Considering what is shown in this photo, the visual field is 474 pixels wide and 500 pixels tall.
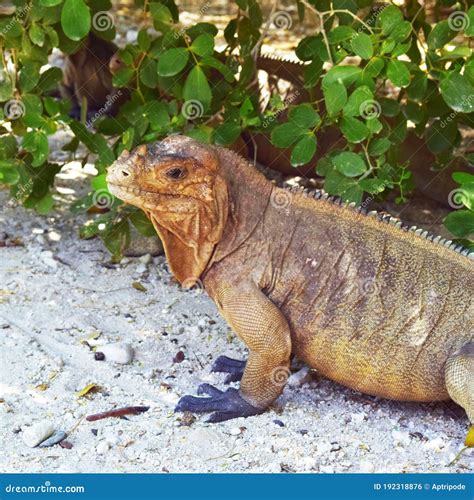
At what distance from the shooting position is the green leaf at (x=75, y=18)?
520 cm

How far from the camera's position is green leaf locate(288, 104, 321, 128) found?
5453 mm

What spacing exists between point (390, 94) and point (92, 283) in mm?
4031

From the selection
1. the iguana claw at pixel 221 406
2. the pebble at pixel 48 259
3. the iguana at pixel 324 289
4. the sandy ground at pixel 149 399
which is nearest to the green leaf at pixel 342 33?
the iguana at pixel 324 289

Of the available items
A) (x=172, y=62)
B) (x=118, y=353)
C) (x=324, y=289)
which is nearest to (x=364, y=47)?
(x=172, y=62)

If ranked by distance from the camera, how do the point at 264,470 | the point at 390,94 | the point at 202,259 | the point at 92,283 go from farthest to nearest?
the point at 390,94 < the point at 92,283 < the point at 202,259 < the point at 264,470

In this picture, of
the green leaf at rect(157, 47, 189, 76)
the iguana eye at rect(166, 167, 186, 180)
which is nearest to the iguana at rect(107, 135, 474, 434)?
the iguana eye at rect(166, 167, 186, 180)

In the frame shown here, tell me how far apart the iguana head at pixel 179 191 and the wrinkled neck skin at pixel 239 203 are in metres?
0.06

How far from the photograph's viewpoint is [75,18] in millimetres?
5203

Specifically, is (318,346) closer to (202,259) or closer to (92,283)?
(202,259)

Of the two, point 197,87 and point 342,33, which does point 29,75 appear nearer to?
point 197,87

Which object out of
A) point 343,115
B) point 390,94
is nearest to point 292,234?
point 343,115

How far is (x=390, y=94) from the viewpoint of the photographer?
29.7ft

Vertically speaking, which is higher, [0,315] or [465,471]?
[465,471]

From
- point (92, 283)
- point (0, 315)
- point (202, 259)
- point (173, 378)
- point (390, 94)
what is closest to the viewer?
point (202, 259)
